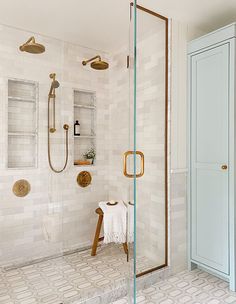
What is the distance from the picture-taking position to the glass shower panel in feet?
7.27

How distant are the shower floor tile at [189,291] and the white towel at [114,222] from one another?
46cm

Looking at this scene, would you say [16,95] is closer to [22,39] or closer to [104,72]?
[22,39]

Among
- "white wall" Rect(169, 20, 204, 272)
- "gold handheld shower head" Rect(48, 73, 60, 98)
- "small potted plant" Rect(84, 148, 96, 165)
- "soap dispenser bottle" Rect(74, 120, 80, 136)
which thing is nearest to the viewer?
"gold handheld shower head" Rect(48, 73, 60, 98)

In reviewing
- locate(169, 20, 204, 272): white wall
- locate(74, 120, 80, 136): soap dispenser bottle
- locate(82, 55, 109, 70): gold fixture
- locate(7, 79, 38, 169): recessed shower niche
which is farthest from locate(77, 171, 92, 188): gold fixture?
locate(82, 55, 109, 70): gold fixture

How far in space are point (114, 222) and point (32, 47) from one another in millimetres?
1496

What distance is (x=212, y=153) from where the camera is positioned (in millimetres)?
2285

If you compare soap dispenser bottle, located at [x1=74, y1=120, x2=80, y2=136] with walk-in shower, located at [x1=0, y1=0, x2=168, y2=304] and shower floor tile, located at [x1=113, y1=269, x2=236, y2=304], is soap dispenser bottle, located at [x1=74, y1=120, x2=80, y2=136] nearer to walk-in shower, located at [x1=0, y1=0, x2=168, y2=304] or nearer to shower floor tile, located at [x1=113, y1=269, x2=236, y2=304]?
walk-in shower, located at [x1=0, y1=0, x2=168, y2=304]

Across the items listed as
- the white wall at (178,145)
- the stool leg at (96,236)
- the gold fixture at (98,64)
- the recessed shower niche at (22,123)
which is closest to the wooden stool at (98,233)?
the stool leg at (96,236)

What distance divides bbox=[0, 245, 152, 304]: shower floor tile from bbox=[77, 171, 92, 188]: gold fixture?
0.57 metres

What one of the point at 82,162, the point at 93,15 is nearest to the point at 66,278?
the point at 82,162

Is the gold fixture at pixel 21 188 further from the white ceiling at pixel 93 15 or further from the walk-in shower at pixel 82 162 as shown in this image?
the white ceiling at pixel 93 15

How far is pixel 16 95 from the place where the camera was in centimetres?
184

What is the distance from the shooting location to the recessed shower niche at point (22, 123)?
183 centimetres

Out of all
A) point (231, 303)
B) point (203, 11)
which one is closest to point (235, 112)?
point (203, 11)
